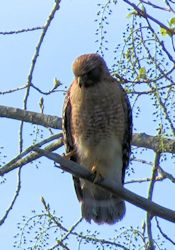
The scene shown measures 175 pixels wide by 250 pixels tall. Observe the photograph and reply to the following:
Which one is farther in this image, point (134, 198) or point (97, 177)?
point (97, 177)

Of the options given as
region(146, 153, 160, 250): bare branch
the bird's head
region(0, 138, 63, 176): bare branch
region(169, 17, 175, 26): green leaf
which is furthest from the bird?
region(169, 17, 175, 26): green leaf

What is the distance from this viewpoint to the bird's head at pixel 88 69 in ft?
17.7

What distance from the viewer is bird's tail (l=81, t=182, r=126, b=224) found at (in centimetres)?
529

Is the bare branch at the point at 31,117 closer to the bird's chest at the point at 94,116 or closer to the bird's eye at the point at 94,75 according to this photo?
the bird's chest at the point at 94,116

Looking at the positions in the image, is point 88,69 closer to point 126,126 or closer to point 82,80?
point 82,80

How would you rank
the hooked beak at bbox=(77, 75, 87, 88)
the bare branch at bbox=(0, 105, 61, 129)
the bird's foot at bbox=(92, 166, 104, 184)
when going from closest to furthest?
the bird's foot at bbox=(92, 166, 104, 184) < the bare branch at bbox=(0, 105, 61, 129) < the hooked beak at bbox=(77, 75, 87, 88)

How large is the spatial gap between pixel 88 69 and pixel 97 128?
44 cm

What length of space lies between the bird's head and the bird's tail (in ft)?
2.61

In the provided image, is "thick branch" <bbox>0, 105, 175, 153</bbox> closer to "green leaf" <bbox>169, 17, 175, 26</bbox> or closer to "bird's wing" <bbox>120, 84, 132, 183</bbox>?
"bird's wing" <bbox>120, 84, 132, 183</bbox>

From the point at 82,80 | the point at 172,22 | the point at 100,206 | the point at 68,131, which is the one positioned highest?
the point at 172,22

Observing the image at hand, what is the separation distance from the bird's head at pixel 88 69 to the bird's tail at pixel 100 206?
797mm

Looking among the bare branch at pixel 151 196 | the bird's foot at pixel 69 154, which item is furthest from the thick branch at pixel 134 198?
the bird's foot at pixel 69 154

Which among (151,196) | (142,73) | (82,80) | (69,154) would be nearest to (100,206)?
(69,154)

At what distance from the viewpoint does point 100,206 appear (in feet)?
17.8
